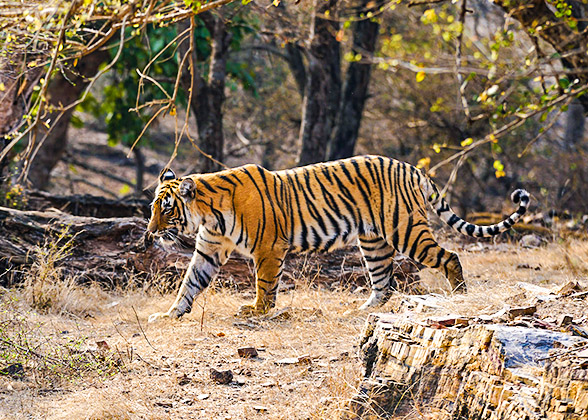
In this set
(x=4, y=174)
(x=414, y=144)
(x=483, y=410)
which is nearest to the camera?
(x=483, y=410)

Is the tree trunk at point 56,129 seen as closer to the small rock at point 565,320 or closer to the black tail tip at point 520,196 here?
the black tail tip at point 520,196

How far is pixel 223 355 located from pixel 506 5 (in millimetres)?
4202

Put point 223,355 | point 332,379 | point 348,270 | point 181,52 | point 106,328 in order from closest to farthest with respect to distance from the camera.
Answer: point 332,379 → point 223,355 → point 106,328 → point 348,270 → point 181,52

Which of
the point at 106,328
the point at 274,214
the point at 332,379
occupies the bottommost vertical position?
the point at 106,328

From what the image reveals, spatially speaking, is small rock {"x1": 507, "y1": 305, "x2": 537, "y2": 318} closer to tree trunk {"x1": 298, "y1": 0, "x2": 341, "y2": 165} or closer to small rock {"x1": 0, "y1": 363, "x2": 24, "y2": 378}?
small rock {"x1": 0, "y1": 363, "x2": 24, "y2": 378}

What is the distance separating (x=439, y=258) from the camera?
21.3 feet

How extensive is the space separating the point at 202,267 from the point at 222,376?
2.03 meters

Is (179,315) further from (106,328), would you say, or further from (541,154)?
(541,154)

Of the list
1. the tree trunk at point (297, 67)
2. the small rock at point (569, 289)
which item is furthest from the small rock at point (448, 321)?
the tree trunk at point (297, 67)

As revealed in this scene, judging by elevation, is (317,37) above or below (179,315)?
above

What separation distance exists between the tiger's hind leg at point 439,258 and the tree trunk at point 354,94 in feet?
23.1

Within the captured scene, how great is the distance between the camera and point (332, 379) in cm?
422

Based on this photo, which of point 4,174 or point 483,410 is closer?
point 483,410

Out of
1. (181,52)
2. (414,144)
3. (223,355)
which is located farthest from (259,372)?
(414,144)
